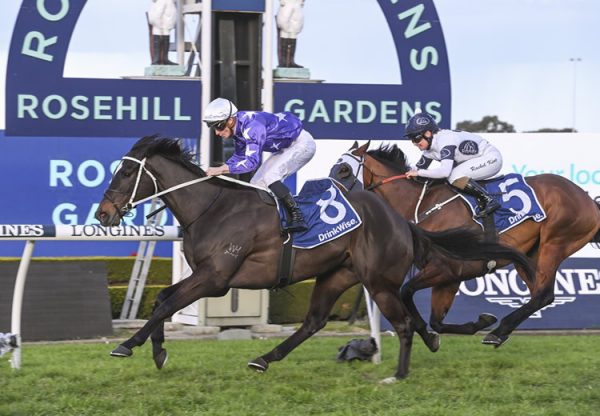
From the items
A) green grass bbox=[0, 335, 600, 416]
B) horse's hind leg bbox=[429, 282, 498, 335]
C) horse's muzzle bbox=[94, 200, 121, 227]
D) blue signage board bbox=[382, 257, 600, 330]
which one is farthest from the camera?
blue signage board bbox=[382, 257, 600, 330]

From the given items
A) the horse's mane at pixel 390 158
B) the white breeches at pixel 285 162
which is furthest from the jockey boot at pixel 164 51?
the white breeches at pixel 285 162

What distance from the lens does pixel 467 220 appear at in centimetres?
701

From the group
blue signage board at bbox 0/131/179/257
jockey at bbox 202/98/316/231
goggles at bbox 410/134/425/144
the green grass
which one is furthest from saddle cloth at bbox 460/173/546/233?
blue signage board at bbox 0/131/179/257

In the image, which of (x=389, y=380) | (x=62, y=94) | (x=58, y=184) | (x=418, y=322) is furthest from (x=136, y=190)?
(x=58, y=184)

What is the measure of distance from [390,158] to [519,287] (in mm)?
2130

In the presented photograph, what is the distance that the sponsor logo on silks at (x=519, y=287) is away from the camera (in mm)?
8859

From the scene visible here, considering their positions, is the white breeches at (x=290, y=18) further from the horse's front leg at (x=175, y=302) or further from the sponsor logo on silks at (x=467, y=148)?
the horse's front leg at (x=175, y=302)

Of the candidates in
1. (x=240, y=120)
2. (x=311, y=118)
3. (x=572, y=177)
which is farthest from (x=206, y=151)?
→ (x=572, y=177)

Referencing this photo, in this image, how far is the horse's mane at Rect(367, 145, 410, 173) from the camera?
7.47m

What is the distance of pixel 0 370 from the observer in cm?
588

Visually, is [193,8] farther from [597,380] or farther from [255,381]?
[597,380]

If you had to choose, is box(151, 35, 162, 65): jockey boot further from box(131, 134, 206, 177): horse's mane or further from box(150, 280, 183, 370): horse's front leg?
box(150, 280, 183, 370): horse's front leg

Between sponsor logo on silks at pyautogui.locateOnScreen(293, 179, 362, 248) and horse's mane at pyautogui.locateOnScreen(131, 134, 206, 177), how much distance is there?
63 centimetres

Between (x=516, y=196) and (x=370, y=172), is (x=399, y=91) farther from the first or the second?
(x=516, y=196)
